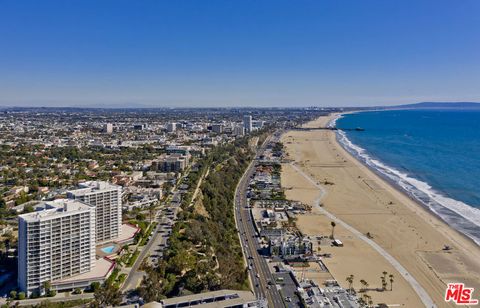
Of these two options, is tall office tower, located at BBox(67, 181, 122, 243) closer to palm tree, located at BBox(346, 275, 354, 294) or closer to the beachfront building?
the beachfront building

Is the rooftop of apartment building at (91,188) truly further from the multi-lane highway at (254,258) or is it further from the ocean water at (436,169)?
the ocean water at (436,169)

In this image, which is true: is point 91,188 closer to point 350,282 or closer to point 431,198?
point 350,282

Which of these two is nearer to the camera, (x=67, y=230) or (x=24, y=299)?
(x=24, y=299)

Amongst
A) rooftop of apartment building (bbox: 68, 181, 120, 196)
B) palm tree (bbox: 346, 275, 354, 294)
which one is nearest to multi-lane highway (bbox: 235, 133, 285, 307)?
palm tree (bbox: 346, 275, 354, 294)

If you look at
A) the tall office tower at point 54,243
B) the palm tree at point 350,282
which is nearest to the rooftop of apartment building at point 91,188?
the tall office tower at point 54,243

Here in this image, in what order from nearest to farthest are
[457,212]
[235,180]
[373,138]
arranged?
[457,212] → [235,180] → [373,138]

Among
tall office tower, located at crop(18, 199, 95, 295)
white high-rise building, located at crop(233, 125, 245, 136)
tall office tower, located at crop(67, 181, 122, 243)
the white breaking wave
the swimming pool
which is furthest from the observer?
white high-rise building, located at crop(233, 125, 245, 136)

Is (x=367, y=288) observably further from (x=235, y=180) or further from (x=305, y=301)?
(x=235, y=180)

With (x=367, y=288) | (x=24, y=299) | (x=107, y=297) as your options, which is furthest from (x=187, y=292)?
(x=367, y=288)
